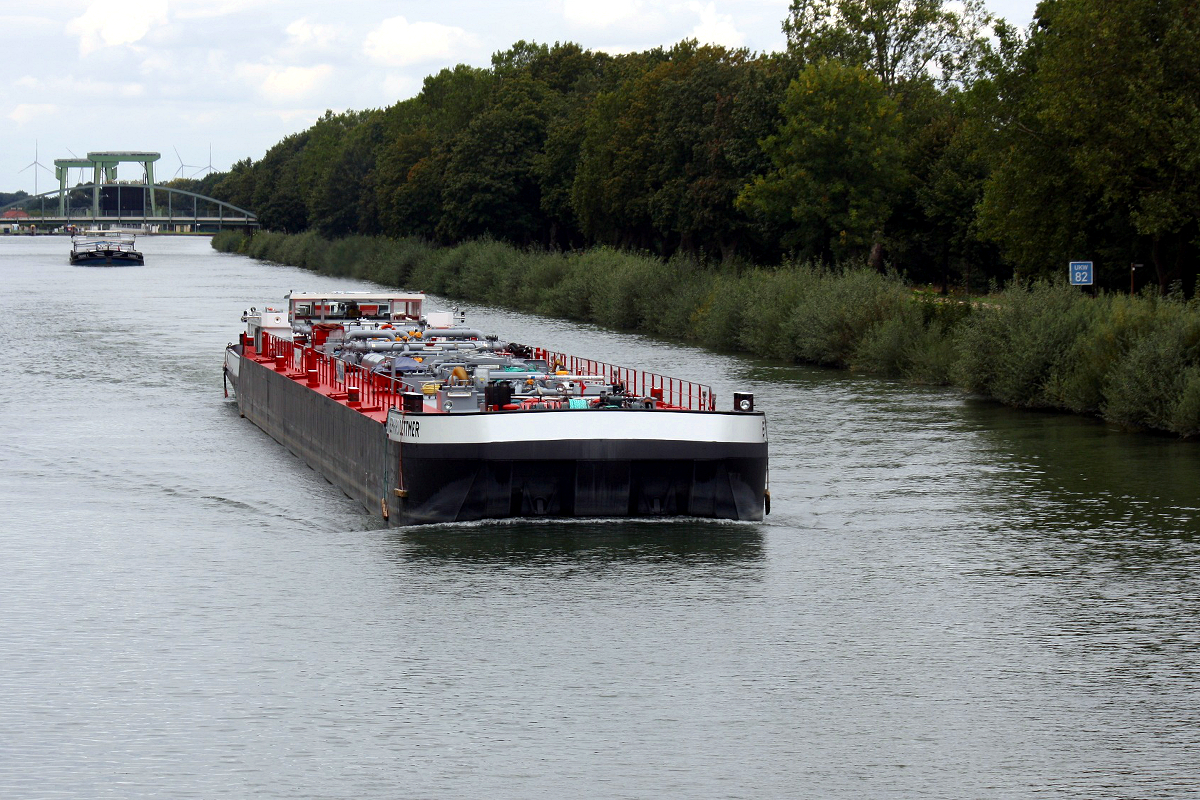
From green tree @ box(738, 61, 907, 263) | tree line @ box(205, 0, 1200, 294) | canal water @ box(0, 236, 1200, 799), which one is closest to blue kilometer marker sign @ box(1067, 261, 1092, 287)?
tree line @ box(205, 0, 1200, 294)

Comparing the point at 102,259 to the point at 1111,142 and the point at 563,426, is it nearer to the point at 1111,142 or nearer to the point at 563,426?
the point at 1111,142

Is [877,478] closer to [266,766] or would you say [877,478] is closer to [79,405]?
[266,766]

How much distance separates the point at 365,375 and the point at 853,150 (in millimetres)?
36447

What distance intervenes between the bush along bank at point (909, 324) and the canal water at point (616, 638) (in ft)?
A: 13.1

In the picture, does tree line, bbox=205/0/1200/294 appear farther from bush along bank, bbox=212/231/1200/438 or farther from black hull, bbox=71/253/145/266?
black hull, bbox=71/253/145/266

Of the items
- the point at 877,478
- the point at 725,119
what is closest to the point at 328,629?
the point at 877,478

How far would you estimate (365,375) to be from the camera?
3005 cm

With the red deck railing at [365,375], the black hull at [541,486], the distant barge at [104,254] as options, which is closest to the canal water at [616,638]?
the black hull at [541,486]

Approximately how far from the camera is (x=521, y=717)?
49.6ft

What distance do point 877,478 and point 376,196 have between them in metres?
97.6

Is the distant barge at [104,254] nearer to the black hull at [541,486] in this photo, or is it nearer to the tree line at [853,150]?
the tree line at [853,150]

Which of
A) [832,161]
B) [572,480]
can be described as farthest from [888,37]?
[572,480]

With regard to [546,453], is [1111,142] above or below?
above

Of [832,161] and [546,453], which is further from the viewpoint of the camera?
[832,161]
